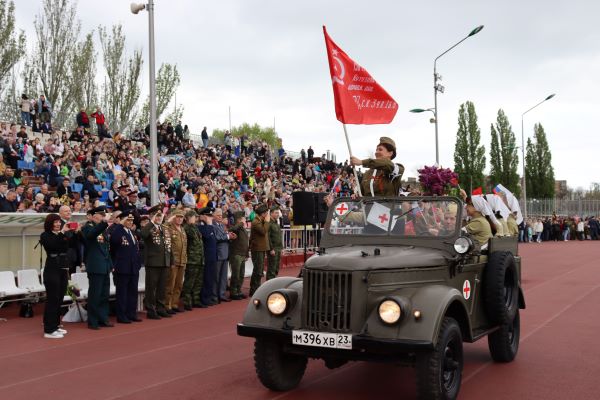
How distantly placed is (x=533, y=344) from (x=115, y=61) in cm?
4195

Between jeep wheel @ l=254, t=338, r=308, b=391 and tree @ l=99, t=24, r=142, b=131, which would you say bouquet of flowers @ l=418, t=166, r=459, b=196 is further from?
tree @ l=99, t=24, r=142, b=131

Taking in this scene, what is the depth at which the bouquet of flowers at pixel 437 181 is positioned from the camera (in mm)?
8121

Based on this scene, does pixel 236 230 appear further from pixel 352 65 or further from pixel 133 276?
pixel 352 65

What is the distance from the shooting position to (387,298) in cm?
572

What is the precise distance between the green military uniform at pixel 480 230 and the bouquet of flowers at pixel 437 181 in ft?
1.69

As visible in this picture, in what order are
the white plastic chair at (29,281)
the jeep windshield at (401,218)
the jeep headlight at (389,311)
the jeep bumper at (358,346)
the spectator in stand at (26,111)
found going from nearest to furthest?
the jeep bumper at (358,346) < the jeep headlight at (389,311) < the jeep windshield at (401,218) < the white plastic chair at (29,281) < the spectator in stand at (26,111)

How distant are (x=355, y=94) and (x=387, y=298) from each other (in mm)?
3788

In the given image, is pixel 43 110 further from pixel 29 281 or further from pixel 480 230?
pixel 480 230

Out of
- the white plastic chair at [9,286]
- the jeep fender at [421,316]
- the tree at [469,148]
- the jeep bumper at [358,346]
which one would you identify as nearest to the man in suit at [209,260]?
the white plastic chair at [9,286]

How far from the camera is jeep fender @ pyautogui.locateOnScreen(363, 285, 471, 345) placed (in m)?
5.56

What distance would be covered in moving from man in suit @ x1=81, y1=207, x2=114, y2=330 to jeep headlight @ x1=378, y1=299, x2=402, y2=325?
6.06m

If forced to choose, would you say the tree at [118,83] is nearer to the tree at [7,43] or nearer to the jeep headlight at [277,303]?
the tree at [7,43]

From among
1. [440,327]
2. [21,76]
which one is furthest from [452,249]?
[21,76]

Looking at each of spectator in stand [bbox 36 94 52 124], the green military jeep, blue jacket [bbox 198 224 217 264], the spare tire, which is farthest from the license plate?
spectator in stand [bbox 36 94 52 124]
